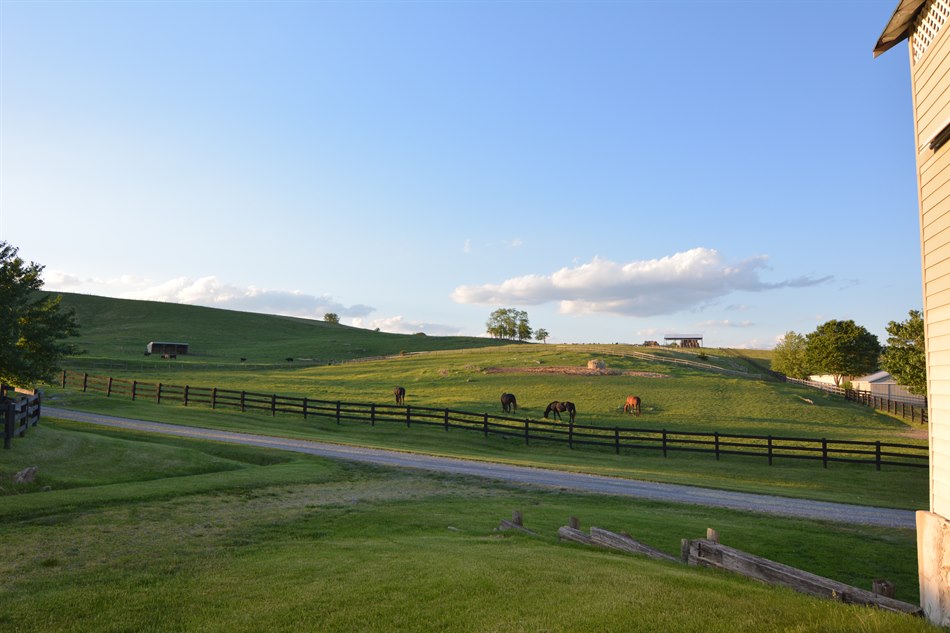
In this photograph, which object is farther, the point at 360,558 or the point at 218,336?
the point at 218,336

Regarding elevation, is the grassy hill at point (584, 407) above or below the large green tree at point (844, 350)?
below

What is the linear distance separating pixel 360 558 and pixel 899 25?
41.7 ft

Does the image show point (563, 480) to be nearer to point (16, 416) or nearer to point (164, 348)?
point (16, 416)

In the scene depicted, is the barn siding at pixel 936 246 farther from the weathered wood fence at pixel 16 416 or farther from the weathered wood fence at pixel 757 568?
the weathered wood fence at pixel 16 416

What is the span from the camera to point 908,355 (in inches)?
1598

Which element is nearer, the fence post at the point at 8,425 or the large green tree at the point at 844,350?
the fence post at the point at 8,425

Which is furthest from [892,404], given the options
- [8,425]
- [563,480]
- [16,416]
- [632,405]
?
[8,425]

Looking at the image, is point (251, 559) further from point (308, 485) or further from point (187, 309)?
point (187, 309)

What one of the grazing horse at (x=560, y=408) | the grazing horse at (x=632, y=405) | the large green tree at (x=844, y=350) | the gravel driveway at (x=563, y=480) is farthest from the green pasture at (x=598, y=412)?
the large green tree at (x=844, y=350)

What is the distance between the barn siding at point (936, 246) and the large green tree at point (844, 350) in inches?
3074

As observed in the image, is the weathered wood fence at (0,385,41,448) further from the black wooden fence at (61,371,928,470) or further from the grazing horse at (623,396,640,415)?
the grazing horse at (623,396,640,415)

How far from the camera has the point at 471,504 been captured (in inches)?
629

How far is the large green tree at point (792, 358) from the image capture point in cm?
8742

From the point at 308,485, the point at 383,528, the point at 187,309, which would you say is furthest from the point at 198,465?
the point at 187,309
